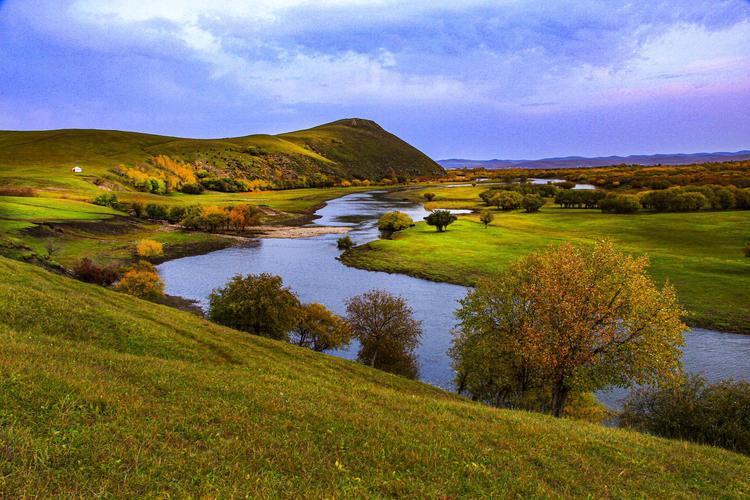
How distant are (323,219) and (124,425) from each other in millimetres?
161736

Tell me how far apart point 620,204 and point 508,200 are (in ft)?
144

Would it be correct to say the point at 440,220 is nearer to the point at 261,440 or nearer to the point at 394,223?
the point at 394,223

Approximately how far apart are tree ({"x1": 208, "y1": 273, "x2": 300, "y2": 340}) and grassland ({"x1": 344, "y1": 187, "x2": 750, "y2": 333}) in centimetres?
4279

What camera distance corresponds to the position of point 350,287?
80312mm

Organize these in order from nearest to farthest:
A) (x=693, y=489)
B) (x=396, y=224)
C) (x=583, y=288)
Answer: (x=693, y=489)
(x=583, y=288)
(x=396, y=224)

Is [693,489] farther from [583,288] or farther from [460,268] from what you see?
[460,268]

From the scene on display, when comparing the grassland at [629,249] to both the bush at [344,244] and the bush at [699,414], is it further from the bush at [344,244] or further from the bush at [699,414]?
the bush at [699,414]

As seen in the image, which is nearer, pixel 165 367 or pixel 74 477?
pixel 74 477

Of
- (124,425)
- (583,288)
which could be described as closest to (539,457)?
(124,425)

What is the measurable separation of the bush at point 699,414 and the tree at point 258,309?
35.5 m

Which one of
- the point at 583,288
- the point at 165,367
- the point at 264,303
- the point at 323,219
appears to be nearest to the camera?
the point at 165,367

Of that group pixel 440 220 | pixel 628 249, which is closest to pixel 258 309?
pixel 628 249

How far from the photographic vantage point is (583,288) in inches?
1294

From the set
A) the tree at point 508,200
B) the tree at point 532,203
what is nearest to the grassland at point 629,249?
the tree at point 532,203
